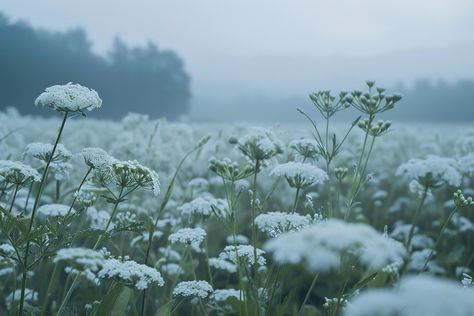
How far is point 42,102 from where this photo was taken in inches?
123

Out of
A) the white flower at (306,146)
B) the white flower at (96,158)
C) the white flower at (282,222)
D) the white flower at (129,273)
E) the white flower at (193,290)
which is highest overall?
the white flower at (306,146)

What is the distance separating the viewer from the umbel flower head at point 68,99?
308 cm

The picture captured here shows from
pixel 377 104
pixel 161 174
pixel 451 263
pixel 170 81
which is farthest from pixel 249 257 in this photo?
pixel 170 81

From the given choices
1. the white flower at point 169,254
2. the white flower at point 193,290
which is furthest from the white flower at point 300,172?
the white flower at point 169,254

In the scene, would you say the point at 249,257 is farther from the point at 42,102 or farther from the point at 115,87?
the point at 115,87

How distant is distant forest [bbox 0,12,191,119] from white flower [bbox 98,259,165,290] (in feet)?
28.5

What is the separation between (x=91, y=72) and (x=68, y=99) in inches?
1415

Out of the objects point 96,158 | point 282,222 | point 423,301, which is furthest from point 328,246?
point 96,158

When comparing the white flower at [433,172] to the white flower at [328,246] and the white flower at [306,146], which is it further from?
the white flower at [328,246]

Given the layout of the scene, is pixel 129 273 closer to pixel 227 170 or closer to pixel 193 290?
pixel 193 290

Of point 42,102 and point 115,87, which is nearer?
point 42,102

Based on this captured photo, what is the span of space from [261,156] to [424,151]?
11.7 meters

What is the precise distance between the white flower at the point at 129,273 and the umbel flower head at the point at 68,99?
98 cm

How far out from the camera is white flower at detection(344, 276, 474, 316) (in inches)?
55.9
